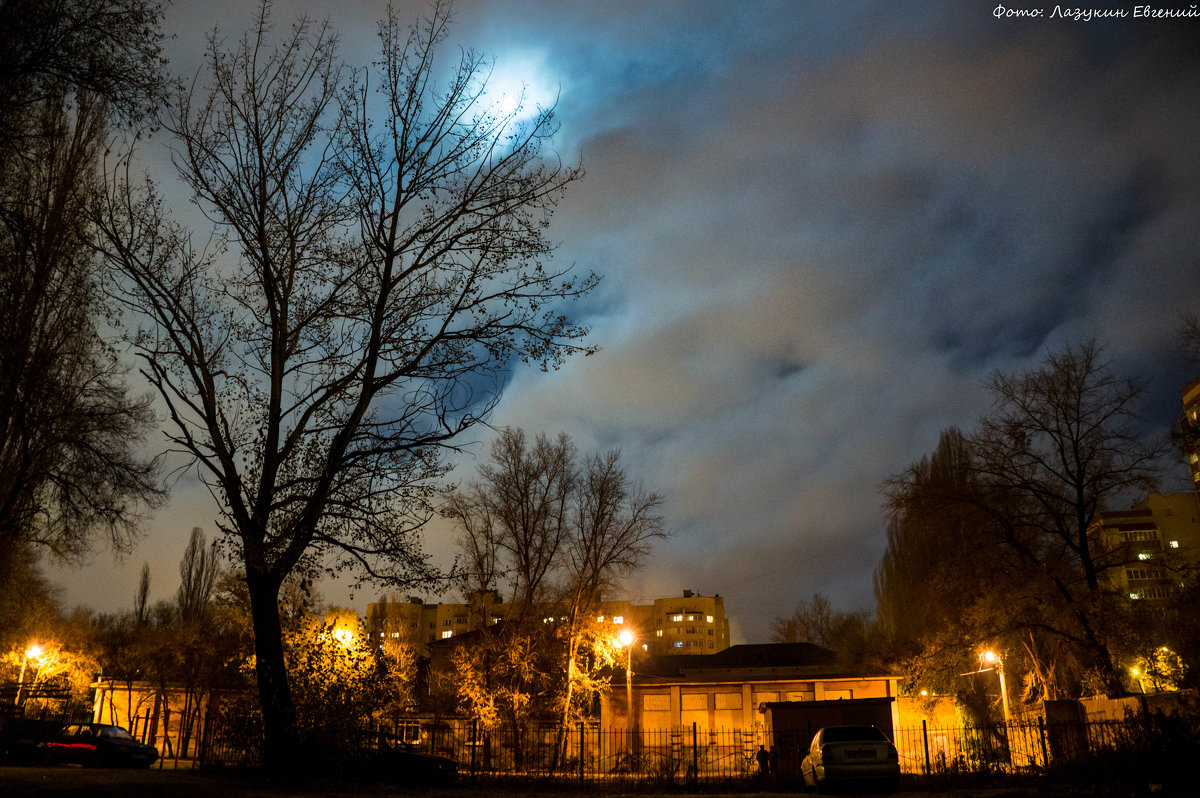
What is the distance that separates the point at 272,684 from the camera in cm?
1501

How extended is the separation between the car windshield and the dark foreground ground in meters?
1.30

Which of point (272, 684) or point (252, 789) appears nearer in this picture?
point (252, 789)

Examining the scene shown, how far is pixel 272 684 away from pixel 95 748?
1546cm

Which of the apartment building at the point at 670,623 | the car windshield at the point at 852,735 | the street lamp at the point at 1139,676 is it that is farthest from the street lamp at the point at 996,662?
the apartment building at the point at 670,623

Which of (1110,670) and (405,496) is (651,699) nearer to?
(1110,670)

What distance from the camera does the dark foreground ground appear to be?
38.9 feet

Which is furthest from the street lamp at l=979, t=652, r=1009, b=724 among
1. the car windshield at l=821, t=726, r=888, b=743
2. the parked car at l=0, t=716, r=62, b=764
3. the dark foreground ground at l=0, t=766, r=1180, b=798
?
the parked car at l=0, t=716, r=62, b=764

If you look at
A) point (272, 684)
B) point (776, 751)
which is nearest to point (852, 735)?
point (776, 751)

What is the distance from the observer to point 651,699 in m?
47.2

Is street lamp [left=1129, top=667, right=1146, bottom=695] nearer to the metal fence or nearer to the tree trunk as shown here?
the metal fence

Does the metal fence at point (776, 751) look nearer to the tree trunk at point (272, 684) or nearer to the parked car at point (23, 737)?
the tree trunk at point (272, 684)

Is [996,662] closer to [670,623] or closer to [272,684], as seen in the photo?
[272,684]

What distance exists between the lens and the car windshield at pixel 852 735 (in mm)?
20141

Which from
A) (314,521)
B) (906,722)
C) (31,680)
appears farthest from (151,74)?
(31,680)
